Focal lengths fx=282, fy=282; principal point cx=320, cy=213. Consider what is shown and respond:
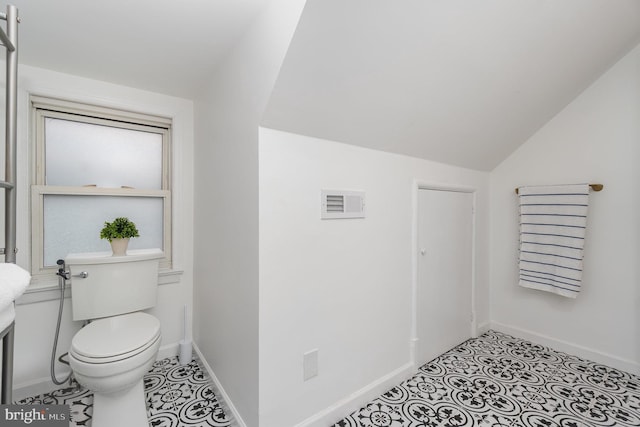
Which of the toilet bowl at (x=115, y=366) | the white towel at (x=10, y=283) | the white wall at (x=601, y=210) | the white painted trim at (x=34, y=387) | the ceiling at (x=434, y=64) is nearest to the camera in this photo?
the white towel at (x=10, y=283)

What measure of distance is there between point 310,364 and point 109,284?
1280 millimetres

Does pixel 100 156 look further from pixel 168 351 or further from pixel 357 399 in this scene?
pixel 357 399

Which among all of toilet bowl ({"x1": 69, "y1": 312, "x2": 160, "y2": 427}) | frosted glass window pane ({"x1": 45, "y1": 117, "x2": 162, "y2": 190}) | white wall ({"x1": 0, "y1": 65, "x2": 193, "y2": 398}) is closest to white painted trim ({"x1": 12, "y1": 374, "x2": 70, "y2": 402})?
white wall ({"x1": 0, "y1": 65, "x2": 193, "y2": 398})

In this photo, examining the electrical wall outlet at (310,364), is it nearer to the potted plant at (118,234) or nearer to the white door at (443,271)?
the white door at (443,271)

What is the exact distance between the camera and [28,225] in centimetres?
170

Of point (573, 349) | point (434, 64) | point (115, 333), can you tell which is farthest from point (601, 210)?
point (115, 333)

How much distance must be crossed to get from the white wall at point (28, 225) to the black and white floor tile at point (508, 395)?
148 centimetres

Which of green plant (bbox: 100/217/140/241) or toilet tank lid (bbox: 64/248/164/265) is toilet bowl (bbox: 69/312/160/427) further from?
green plant (bbox: 100/217/140/241)

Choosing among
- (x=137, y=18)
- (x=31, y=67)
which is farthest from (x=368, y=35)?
(x=31, y=67)

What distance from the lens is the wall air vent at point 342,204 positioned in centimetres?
150

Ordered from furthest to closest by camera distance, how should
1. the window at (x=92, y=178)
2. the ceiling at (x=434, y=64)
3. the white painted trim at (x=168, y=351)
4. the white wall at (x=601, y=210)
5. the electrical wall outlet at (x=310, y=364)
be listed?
the white painted trim at (x=168, y=351)
the white wall at (x=601, y=210)
the window at (x=92, y=178)
the electrical wall outlet at (x=310, y=364)
the ceiling at (x=434, y=64)

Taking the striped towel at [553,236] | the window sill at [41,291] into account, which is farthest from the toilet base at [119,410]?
the striped towel at [553,236]

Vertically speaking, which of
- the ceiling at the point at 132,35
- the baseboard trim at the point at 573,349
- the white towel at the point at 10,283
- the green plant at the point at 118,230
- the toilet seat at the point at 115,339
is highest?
the ceiling at the point at 132,35

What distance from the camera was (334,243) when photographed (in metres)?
1.54
